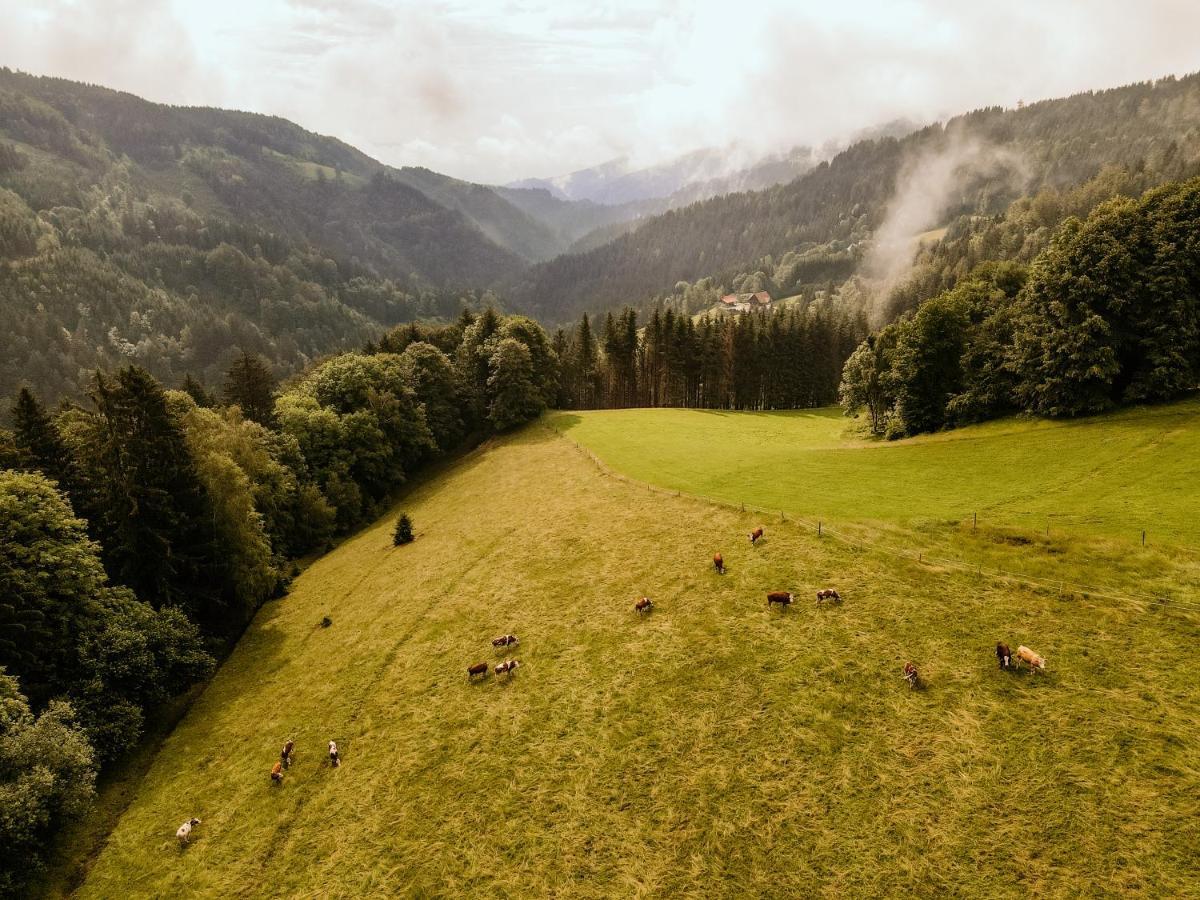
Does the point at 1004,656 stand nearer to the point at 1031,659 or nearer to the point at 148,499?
the point at 1031,659

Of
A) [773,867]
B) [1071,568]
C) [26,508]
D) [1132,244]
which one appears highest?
[1132,244]

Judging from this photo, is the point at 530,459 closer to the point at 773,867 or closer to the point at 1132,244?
the point at 773,867

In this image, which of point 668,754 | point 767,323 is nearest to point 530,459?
point 668,754

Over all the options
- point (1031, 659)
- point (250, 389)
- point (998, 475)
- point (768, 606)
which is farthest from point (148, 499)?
point (998, 475)

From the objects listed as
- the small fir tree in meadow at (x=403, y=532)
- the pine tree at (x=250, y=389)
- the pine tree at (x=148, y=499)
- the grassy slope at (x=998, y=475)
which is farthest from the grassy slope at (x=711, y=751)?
the pine tree at (x=250, y=389)

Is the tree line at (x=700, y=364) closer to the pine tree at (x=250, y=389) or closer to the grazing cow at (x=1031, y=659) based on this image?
the pine tree at (x=250, y=389)
